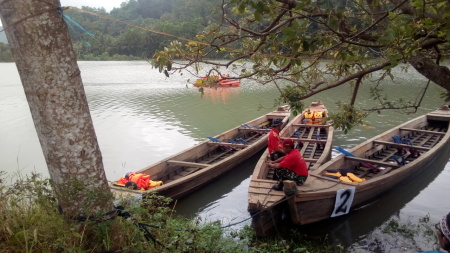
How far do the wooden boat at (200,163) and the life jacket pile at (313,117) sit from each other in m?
1.31

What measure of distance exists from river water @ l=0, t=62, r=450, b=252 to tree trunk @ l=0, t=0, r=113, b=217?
57.2 inches

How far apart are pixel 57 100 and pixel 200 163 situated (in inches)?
198

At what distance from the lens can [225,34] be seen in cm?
338

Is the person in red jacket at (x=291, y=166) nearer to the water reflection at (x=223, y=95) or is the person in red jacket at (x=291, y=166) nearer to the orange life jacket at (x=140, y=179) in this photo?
the orange life jacket at (x=140, y=179)

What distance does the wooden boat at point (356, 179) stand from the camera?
4402 mm

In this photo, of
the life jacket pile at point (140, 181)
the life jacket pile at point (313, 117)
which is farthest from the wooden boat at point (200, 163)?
the life jacket pile at point (313, 117)

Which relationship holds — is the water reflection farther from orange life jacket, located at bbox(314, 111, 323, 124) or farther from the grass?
the grass

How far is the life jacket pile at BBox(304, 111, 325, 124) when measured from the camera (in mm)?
9086

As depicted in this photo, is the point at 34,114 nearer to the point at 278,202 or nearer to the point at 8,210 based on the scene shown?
the point at 8,210

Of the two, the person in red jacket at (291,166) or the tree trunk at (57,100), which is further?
the person in red jacket at (291,166)

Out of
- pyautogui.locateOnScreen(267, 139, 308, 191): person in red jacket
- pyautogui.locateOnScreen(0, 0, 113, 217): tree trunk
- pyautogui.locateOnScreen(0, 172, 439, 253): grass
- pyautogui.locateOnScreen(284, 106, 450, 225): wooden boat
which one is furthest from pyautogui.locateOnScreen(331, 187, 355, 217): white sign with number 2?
pyautogui.locateOnScreen(0, 0, 113, 217): tree trunk

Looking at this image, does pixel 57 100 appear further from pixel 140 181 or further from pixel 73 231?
pixel 140 181

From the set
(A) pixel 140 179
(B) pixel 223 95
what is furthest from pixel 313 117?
(B) pixel 223 95

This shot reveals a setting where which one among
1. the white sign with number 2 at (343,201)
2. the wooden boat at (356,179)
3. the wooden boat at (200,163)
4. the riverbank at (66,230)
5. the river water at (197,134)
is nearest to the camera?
the riverbank at (66,230)
